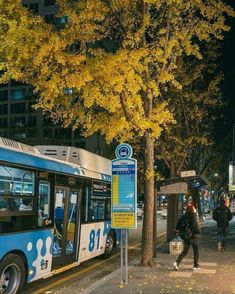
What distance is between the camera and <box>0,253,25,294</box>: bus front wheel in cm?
888

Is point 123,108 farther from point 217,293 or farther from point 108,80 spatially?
point 217,293

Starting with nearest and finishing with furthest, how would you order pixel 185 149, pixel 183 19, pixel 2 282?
pixel 2 282
pixel 183 19
pixel 185 149

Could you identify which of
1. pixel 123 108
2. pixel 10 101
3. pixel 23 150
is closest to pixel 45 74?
pixel 123 108

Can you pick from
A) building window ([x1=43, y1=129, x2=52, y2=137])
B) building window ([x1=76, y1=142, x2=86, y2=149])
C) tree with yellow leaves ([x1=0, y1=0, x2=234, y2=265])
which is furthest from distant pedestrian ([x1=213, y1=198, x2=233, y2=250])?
building window ([x1=43, y1=129, x2=52, y2=137])

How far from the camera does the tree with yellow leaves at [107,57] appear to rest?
452 inches

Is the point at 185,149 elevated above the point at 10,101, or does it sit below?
below

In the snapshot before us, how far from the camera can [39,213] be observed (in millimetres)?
10070

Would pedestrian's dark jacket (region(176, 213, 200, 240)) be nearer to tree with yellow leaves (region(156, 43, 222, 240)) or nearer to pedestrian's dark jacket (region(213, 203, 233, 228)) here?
pedestrian's dark jacket (region(213, 203, 233, 228))

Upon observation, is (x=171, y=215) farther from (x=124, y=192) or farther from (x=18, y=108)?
(x=18, y=108)

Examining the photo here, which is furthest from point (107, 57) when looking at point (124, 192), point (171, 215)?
point (171, 215)

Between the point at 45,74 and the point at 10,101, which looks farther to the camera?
the point at 10,101

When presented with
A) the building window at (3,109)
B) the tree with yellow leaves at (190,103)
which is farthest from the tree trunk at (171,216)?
the building window at (3,109)

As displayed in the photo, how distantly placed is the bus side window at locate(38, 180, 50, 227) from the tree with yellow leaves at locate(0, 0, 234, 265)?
2.34 meters

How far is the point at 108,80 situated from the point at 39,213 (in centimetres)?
332
